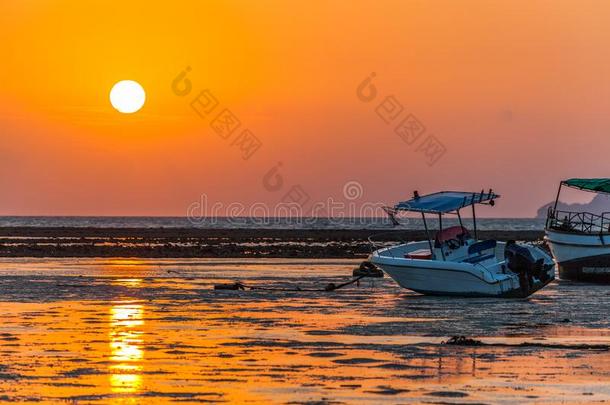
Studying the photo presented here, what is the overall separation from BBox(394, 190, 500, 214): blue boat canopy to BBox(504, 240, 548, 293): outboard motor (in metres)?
2.05

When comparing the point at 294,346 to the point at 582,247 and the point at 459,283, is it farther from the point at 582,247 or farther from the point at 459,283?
the point at 582,247

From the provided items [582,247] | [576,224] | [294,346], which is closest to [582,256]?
[582,247]

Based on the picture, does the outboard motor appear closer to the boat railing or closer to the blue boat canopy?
the blue boat canopy

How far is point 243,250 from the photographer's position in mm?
85375

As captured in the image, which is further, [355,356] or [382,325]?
[382,325]

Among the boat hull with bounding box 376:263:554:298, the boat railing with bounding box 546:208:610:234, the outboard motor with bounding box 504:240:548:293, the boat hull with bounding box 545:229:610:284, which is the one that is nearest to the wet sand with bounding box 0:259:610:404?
the boat hull with bounding box 376:263:554:298

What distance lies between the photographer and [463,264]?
38094mm

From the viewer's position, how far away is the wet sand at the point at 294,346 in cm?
1811

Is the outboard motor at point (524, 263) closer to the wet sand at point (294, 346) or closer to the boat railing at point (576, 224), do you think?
the wet sand at point (294, 346)

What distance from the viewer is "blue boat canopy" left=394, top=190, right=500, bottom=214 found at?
40000 millimetres

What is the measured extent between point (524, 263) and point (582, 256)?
9975 millimetres

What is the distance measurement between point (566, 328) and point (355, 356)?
25.6ft

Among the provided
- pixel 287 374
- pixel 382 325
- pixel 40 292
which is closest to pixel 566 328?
pixel 382 325

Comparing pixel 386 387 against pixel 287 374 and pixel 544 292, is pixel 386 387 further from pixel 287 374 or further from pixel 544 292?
pixel 544 292
